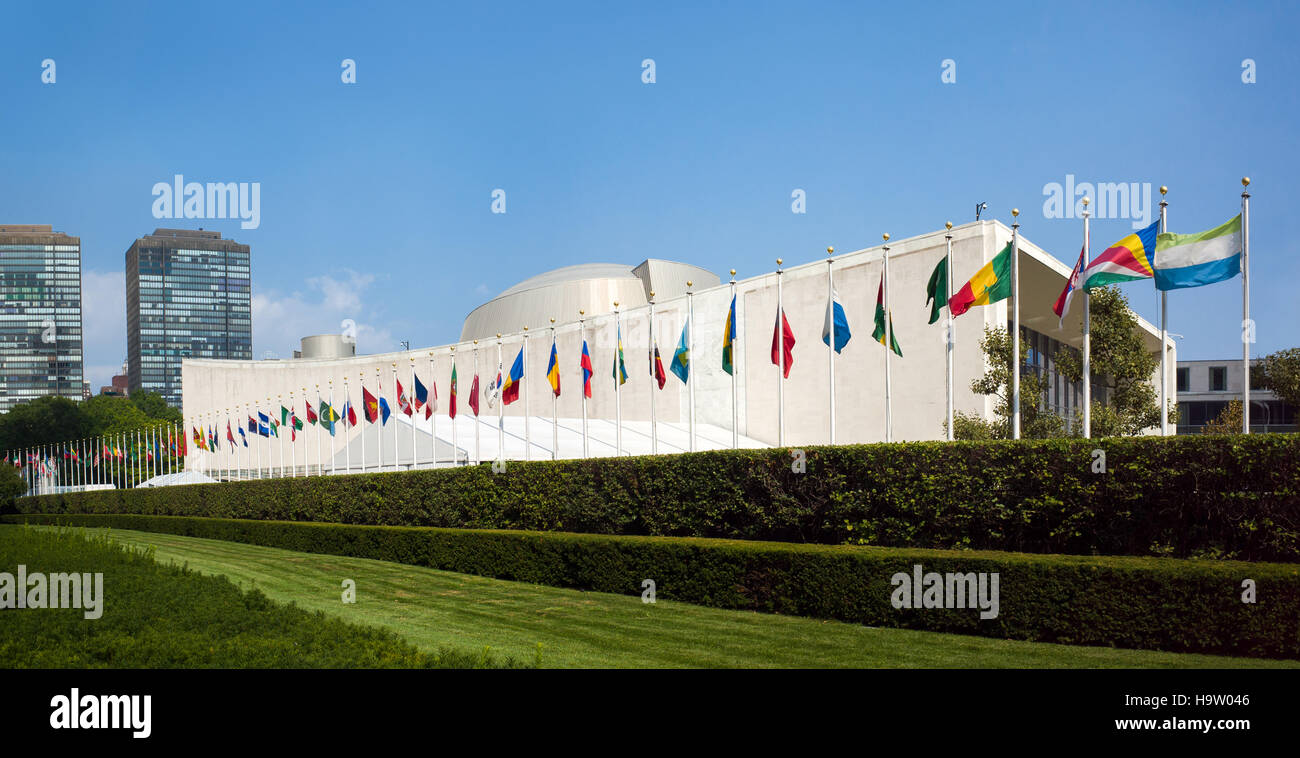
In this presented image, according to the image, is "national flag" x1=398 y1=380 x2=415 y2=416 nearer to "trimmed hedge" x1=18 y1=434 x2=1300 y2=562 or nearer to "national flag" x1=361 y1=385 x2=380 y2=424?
"national flag" x1=361 y1=385 x2=380 y2=424

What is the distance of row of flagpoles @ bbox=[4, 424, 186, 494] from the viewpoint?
5256 centimetres

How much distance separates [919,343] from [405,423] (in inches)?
703

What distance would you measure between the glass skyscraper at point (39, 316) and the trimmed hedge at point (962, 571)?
155m

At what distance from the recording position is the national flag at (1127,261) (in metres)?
12.8

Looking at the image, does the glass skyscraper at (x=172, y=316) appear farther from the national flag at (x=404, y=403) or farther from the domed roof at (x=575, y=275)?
the national flag at (x=404, y=403)

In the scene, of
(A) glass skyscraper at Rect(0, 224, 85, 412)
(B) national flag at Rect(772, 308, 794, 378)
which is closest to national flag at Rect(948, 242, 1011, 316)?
(B) national flag at Rect(772, 308, 794, 378)

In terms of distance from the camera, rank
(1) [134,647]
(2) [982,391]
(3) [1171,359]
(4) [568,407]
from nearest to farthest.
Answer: (1) [134,647] < (2) [982,391] < (4) [568,407] < (3) [1171,359]

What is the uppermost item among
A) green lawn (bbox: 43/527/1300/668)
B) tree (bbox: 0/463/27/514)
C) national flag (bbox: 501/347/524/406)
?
national flag (bbox: 501/347/524/406)

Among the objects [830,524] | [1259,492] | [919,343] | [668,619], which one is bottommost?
[668,619]

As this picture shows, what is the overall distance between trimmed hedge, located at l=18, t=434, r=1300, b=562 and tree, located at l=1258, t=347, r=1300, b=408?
25175mm

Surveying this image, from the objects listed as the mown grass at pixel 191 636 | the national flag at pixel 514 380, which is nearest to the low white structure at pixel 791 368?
the national flag at pixel 514 380

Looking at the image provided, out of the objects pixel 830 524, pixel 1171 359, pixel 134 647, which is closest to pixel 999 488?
pixel 830 524

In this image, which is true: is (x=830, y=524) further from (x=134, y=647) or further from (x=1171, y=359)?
(x=1171, y=359)

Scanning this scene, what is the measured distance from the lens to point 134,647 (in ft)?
21.1
